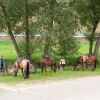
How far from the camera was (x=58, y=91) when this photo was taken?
2169cm

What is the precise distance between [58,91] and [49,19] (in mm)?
11120

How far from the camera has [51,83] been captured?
24.5 meters

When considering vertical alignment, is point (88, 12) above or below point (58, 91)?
above

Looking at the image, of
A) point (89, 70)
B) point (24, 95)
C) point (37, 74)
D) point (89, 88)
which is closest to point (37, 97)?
point (24, 95)

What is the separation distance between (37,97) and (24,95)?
785mm

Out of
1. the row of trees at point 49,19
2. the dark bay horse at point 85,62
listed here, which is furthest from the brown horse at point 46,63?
the row of trees at point 49,19

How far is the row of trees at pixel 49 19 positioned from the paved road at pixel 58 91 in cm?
772

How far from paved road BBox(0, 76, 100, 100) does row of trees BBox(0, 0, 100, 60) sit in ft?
25.3

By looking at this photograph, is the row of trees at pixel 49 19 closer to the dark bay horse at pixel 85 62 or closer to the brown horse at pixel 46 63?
the dark bay horse at pixel 85 62

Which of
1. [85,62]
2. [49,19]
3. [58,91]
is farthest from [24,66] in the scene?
[49,19]

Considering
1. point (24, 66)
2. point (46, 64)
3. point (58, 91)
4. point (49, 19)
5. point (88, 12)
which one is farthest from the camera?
point (88, 12)

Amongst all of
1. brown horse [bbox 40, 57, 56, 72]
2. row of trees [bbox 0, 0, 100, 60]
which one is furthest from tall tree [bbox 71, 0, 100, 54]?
brown horse [bbox 40, 57, 56, 72]

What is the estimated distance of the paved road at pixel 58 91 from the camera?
20.0m

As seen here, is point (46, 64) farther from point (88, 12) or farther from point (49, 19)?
point (88, 12)
